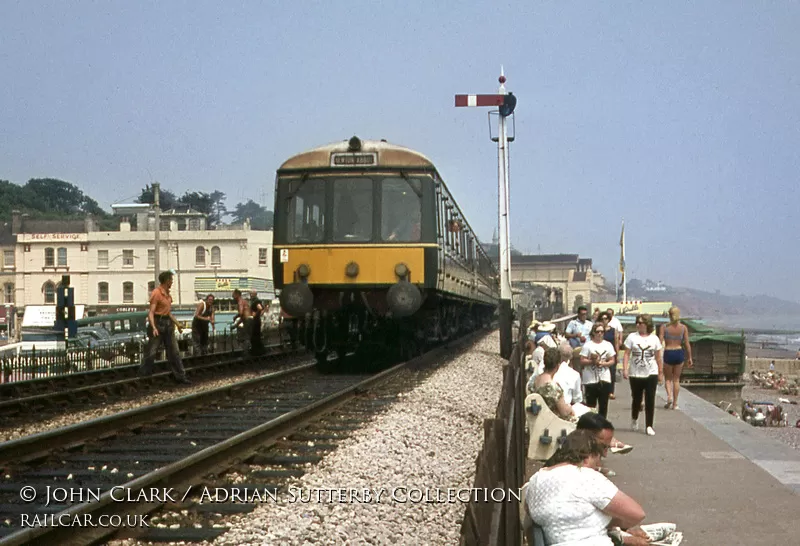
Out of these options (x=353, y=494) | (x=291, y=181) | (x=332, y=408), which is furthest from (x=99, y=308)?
(x=353, y=494)

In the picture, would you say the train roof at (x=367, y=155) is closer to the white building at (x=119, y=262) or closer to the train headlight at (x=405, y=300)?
the train headlight at (x=405, y=300)

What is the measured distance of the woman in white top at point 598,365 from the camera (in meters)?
11.0

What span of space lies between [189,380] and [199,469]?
8.54 metres

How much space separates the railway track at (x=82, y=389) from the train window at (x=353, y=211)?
3.25 m

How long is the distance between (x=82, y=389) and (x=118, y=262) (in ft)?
200

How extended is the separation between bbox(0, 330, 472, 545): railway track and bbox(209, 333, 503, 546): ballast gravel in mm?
319

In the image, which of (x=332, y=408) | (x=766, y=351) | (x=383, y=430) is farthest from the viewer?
(x=766, y=351)

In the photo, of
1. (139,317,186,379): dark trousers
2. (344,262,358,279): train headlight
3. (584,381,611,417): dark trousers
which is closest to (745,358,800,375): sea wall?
(344,262,358,279): train headlight

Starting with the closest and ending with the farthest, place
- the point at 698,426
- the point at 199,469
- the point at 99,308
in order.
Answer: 1. the point at 199,469
2. the point at 698,426
3. the point at 99,308

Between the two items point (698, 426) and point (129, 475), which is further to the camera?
point (698, 426)

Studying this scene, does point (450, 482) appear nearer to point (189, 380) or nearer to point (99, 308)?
point (189, 380)

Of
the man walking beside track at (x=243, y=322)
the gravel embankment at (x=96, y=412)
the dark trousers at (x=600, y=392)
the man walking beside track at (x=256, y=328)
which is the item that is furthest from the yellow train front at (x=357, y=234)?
the dark trousers at (x=600, y=392)

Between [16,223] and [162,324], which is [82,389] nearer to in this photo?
[162,324]

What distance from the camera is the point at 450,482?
7.17 m
